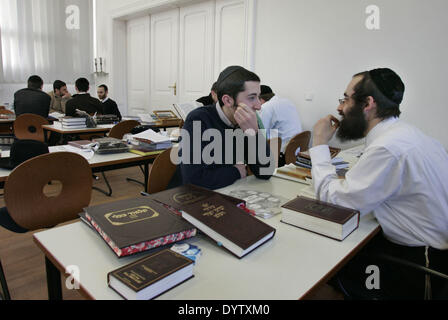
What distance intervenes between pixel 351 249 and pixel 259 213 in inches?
14.5

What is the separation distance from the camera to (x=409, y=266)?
1.17 metres

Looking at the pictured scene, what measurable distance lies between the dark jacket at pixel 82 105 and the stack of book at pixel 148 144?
2240mm

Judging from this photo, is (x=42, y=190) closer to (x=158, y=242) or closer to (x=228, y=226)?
(x=158, y=242)

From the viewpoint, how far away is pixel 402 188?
47.8 inches

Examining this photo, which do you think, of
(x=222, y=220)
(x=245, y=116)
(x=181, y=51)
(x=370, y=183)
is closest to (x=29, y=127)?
(x=181, y=51)

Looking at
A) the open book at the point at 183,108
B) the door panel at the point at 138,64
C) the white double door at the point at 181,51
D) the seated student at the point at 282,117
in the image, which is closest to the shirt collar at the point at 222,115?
the seated student at the point at 282,117

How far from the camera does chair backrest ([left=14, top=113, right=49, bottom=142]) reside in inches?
163

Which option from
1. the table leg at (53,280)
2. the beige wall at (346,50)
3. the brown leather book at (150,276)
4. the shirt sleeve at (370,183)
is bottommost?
the table leg at (53,280)

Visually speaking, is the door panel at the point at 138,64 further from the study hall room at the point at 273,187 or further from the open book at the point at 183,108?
the open book at the point at 183,108

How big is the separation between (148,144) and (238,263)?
1.94m

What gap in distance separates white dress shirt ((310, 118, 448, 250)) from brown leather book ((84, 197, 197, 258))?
63 cm

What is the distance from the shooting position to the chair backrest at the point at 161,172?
5.97ft

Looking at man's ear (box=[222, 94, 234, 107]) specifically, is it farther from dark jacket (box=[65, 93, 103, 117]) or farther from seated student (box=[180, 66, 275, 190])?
dark jacket (box=[65, 93, 103, 117])

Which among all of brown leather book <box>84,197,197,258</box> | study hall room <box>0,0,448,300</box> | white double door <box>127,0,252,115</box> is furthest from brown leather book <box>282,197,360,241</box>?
white double door <box>127,0,252,115</box>
